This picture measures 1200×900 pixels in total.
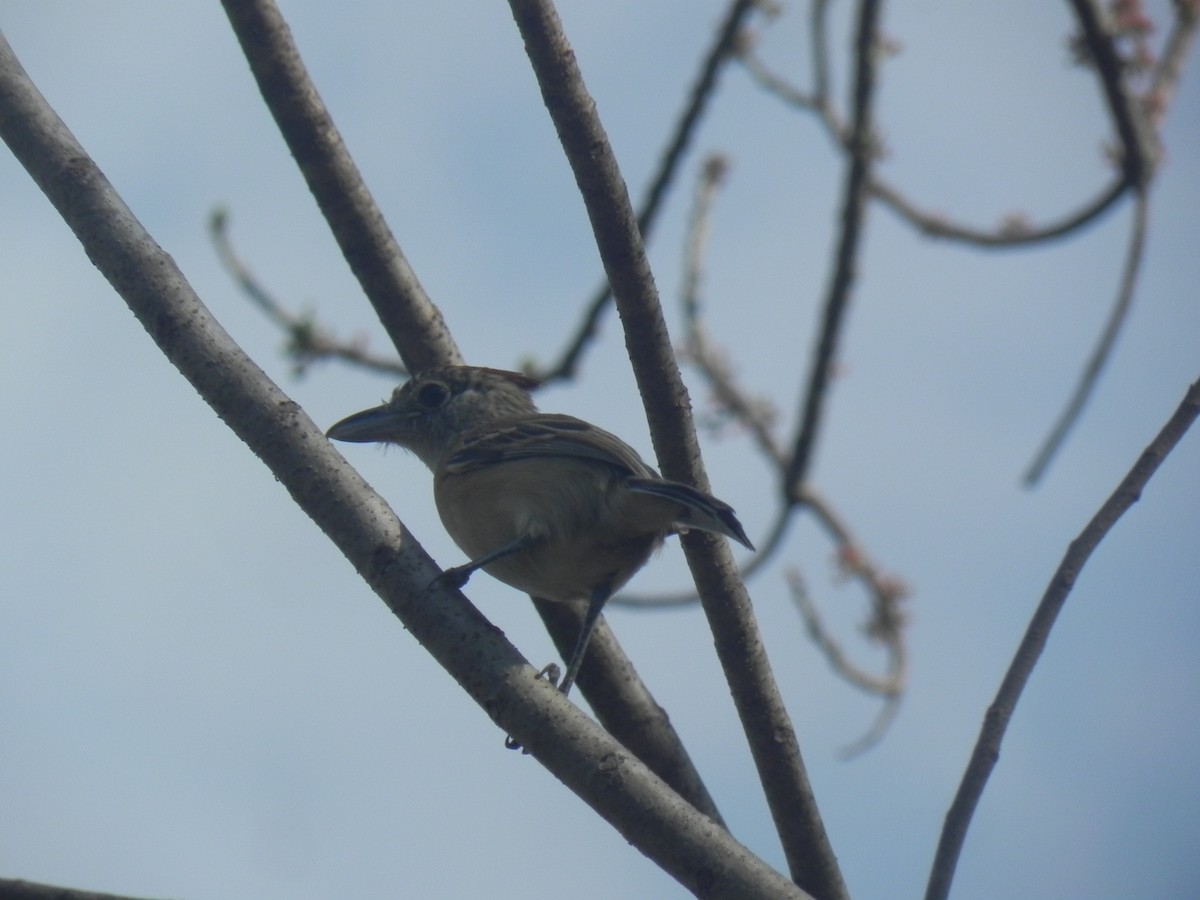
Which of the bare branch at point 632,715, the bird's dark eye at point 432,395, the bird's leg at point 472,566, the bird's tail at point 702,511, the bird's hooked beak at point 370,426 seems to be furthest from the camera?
the bird's hooked beak at point 370,426

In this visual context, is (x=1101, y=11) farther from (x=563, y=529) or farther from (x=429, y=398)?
(x=429, y=398)

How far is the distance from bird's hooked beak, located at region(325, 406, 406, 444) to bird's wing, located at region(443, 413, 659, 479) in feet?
2.11

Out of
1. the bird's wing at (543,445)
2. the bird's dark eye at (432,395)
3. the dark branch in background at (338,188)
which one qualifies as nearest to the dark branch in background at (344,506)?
the dark branch in background at (338,188)

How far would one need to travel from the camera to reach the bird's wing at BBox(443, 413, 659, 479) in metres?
4.59

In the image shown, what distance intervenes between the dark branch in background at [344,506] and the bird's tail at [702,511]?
82cm

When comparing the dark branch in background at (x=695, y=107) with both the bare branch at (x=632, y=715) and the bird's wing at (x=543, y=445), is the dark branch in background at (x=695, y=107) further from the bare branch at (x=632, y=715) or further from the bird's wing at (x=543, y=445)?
the bare branch at (x=632, y=715)

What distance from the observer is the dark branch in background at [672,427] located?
3.32 m

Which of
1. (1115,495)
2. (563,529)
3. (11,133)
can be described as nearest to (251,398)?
(11,133)

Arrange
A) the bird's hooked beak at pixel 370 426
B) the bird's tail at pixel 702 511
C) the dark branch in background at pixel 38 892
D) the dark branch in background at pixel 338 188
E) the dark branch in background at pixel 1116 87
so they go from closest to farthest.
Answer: the dark branch in background at pixel 38 892
the bird's tail at pixel 702 511
the dark branch in background at pixel 338 188
the dark branch in background at pixel 1116 87
the bird's hooked beak at pixel 370 426

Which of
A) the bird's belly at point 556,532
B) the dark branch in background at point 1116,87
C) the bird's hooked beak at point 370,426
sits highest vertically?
the dark branch in background at point 1116,87

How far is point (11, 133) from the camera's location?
3391mm

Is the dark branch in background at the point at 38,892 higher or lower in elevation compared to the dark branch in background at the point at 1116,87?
lower

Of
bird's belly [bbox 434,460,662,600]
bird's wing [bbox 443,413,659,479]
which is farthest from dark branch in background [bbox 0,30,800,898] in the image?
bird's wing [bbox 443,413,659,479]

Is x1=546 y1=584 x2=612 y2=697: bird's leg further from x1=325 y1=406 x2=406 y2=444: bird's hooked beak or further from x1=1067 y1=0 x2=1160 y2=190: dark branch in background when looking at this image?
x1=1067 y1=0 x2=1160 y2=190: dark branch in background
